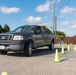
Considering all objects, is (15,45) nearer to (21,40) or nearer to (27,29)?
(21,40)

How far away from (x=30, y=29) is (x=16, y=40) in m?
1.91

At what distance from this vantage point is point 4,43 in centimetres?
1095

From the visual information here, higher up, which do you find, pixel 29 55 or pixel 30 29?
pixel 30 29

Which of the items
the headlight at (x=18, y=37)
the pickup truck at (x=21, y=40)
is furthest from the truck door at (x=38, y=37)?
the headlight at (x=18, y=37)

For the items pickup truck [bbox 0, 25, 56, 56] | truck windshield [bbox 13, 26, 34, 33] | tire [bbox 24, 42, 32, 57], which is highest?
truck windshield [bbox 13, 26, 34, 33]

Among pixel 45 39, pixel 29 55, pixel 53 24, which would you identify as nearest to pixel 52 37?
pixel 45 39

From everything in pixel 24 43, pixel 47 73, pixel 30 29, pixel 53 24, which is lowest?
pixel 47 73

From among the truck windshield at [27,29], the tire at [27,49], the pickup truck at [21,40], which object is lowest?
the tire at [27,49]

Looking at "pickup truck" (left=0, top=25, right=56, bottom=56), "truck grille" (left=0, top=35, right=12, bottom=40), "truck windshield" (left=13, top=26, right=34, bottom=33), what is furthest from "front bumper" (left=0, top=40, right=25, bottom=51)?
"truck windshield" (left=13, top=26, right=34, bottom=33)

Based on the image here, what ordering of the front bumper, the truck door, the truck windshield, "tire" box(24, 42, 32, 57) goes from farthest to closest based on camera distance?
the truck door → the truck windshield → "tire" box(24, 42, 32, 57) → the front bumper

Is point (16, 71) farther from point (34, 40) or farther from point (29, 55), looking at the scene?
point (34, 40)

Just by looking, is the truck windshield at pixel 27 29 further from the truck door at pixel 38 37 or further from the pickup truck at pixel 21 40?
the truck door at pixel 38 37

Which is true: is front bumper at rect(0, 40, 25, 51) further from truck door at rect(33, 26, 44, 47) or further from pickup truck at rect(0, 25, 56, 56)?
truck door at rect(33, 26, 44, 47)

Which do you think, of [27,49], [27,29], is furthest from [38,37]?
[27,49]
